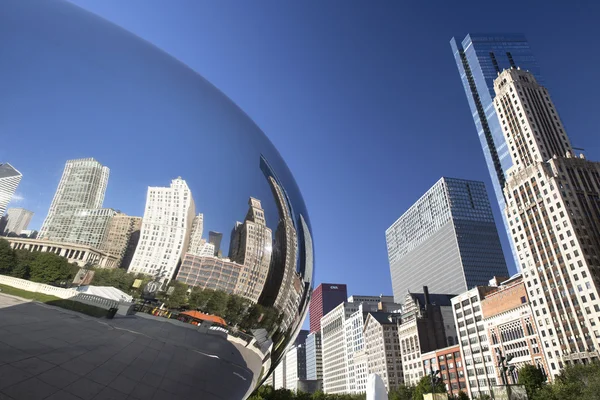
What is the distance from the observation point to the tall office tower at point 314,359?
17525 cm

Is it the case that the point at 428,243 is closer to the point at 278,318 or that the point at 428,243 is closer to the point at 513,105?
the point at 513,105

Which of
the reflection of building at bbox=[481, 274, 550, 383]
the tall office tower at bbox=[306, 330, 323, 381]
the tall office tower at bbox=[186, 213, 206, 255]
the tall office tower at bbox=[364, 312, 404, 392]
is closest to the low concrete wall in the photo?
the tall office tower at bbox=[186, 213, 206, 255]

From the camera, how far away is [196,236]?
2217mm

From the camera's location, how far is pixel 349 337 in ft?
456

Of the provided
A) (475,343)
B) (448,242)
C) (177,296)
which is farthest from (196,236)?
(448,242)

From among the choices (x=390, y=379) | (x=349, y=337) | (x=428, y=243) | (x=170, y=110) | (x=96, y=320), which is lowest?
(x=96, y=320)

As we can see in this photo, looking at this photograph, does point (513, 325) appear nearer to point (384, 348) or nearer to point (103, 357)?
point (384, 348)

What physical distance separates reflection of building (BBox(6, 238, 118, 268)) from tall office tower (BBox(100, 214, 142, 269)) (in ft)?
0.11

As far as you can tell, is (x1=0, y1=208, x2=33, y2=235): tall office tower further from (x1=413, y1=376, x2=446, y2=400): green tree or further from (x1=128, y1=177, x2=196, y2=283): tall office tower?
(x1=413, y1=376, x2=446, y2=400): green tree

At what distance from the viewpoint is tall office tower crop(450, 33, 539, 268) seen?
13600cm

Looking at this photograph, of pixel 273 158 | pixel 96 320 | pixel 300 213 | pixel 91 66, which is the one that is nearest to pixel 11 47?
pixel 91 66

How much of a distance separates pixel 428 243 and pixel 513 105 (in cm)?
8067

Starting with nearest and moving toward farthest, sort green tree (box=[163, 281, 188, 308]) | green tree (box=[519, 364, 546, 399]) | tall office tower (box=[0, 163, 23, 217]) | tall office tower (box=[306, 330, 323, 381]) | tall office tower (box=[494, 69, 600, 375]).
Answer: tall office tower (box=[0, 163, 23, 217]) → green tree (box=[163, 281, 188, 308]) → green tree (box=[519, 364, 546, 399]) → tall office tower (box=[494, 69, 600, 375]) → tall office tower (box=[306, 330, 323, 381])

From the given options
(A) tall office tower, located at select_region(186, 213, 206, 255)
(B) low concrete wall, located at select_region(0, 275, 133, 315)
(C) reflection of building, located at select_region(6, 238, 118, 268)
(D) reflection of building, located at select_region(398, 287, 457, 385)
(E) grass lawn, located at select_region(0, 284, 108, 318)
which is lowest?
(E) grass lawn, located at select_region(0, 284, 108, 318)
